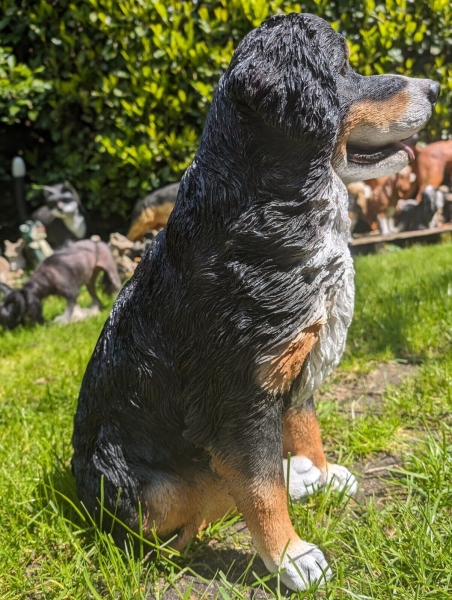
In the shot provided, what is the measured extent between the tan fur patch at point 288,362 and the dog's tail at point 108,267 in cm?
359

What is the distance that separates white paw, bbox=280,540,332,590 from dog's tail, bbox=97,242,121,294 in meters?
3.63

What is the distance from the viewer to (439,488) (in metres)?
1.62

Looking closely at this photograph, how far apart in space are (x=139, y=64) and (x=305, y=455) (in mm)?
5004

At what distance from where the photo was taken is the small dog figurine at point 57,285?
4143mm

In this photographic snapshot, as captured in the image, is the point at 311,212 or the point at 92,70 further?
the point at 92,70

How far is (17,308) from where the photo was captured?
162 inches

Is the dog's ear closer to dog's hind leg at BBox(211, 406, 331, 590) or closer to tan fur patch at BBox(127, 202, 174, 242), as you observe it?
dog's hind leg at BBox(211, 406, 331, 590)

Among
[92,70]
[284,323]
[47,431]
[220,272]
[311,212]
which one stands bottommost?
[47,431]

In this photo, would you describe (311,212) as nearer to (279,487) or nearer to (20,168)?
(279,487)

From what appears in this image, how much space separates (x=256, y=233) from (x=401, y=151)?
506mm

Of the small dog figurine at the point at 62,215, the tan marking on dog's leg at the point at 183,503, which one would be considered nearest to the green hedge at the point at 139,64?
the small dog figurine at the point at 62,215

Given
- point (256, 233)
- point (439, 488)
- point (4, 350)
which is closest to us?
point (256, 233)

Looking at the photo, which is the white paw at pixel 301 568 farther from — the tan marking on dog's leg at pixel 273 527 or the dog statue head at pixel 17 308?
the dog statue head at pixel 17 308

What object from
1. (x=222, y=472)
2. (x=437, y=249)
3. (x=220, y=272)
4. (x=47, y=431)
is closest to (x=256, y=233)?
Answer: (x=220, y=272)
